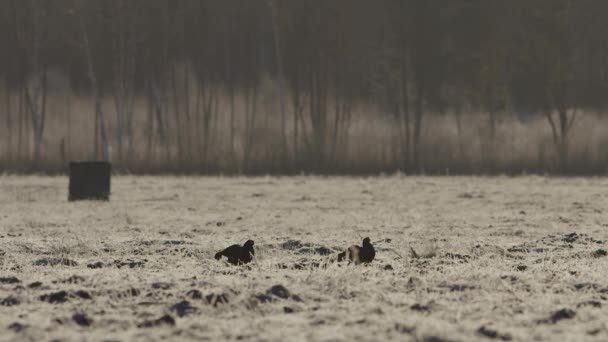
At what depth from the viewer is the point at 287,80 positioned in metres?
30.8

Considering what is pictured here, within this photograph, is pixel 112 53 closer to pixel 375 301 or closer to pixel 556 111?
pixel 556 111

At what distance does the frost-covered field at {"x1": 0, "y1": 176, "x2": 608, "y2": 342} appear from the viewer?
4.80 meters

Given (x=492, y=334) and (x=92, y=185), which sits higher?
(x=92, y=185)

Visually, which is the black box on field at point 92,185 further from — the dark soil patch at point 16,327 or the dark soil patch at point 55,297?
the dark soil patch at point 16,327

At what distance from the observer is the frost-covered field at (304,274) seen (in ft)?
15.8

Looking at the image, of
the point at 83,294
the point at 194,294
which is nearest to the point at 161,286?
the point at 194,294

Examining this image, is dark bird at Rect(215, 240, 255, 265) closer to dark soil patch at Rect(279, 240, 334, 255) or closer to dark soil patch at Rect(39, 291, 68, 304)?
dark soil patch at Rect(279, 240, 334, 255)

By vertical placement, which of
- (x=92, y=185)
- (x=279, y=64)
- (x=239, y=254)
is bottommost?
(x=239, y=254)

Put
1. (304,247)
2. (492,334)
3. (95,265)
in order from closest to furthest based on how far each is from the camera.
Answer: (492,334) → (95,265) → (304,247)

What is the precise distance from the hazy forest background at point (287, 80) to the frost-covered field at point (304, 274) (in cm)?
1270

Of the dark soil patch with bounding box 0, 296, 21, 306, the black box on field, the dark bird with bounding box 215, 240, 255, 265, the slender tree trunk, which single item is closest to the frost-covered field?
the dark soil patch with bounding box 0, 296, 21, 306

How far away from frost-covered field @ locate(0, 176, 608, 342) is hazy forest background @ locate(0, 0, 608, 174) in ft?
41.7

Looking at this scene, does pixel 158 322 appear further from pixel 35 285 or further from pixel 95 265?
pixel 95 265

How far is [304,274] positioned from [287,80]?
2463 centimetres
